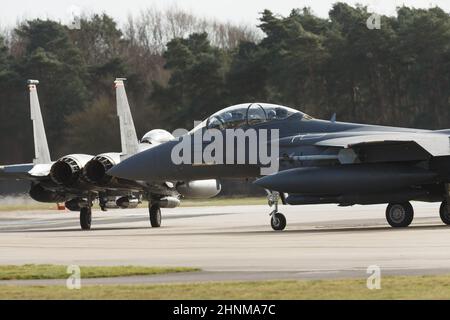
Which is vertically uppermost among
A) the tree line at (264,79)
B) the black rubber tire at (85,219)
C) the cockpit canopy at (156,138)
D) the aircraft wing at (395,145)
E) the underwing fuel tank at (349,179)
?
the tree line at (264,79)

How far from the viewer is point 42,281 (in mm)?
13562

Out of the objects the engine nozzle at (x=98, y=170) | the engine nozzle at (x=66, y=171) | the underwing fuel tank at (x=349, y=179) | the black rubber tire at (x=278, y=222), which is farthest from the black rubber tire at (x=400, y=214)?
the engine nozzle at (x=66, y=171)

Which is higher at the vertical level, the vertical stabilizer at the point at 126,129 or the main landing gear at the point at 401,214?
the vertical stabilizer at the point at 126,129

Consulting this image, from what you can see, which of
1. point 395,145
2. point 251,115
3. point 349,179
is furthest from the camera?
point 251,115

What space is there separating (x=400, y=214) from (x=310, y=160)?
2179 millimetres

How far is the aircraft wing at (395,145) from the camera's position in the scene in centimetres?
2192

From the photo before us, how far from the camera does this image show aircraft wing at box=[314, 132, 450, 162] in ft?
71.9

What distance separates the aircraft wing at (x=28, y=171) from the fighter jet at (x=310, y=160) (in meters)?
5.05

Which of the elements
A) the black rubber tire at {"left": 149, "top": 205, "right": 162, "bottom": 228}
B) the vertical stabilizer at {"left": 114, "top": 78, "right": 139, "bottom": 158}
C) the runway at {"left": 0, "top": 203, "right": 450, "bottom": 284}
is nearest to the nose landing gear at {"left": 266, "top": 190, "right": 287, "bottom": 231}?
the runway at {"left": 0, "top": 203, "right": 450, "bottom": 284}

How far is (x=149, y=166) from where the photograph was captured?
25922 millimetres

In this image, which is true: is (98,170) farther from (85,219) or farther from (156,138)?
(156,138)

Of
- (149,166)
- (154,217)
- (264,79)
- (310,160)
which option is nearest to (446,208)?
(310,160)

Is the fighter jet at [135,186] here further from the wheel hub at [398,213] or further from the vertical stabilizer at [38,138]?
the wheel hub at [398,213]

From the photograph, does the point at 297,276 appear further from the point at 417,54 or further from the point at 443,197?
the point at 417,54
